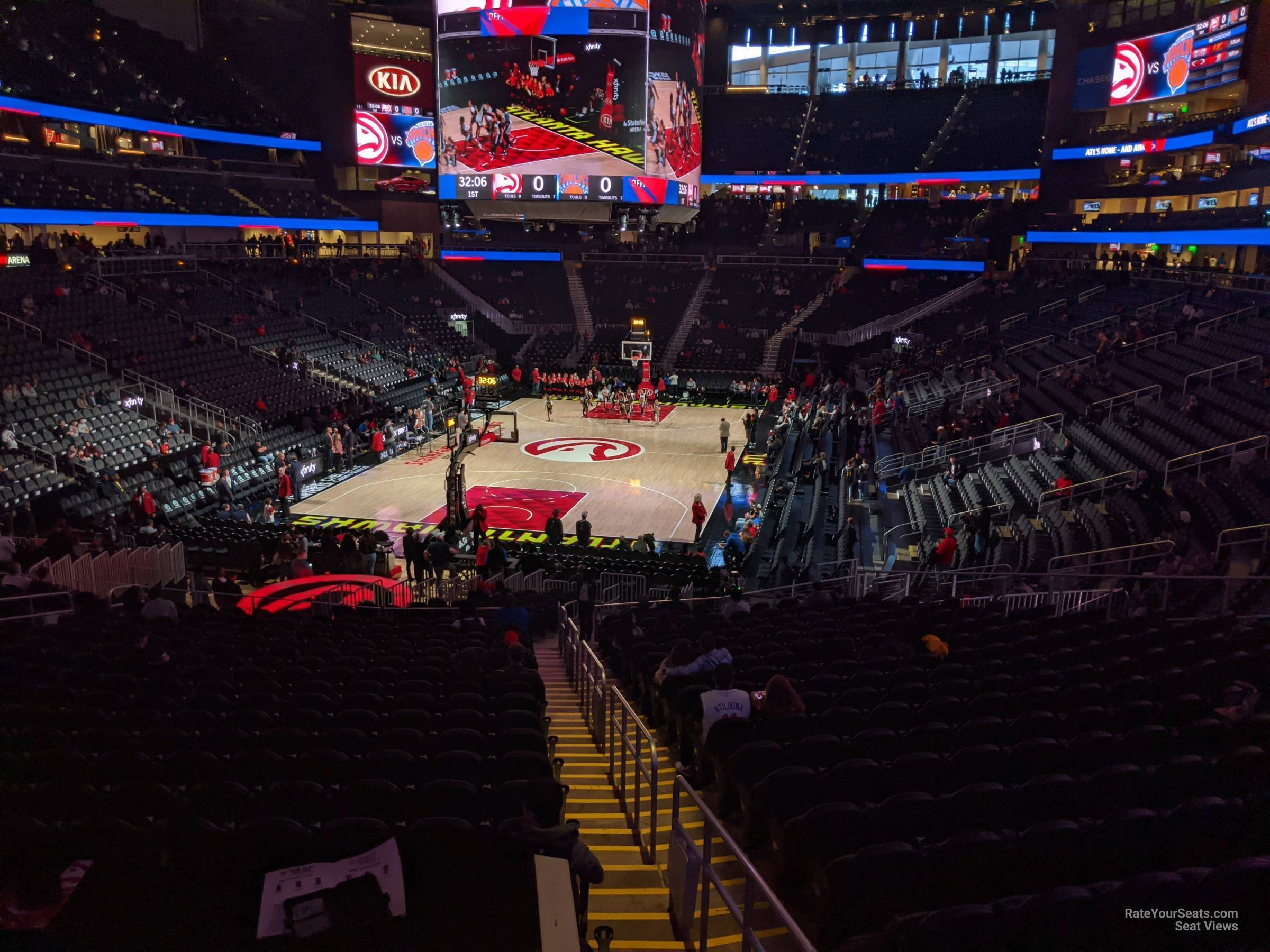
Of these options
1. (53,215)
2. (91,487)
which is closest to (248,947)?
(91,487)

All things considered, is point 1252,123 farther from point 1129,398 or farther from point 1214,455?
point 1214,455

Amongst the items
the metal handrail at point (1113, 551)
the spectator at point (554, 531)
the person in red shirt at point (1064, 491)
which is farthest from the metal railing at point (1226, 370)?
the spectator at point (554, 531)

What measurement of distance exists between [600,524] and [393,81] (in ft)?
117

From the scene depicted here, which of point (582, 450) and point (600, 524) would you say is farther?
point (582, 450)

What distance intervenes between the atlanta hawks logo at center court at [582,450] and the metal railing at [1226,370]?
55.5ft

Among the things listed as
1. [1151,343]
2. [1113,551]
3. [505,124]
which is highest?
[505,124]

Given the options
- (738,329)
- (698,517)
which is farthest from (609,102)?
(738,329)

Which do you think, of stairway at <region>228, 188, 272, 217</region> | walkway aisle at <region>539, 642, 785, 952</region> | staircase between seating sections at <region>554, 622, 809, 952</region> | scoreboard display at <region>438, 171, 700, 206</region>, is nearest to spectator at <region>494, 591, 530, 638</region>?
staircase between seating sections at <region>554, 622, 809, 952</region>

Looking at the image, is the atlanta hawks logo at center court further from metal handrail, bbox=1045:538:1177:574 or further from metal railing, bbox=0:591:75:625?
metal railing, bbox=0:591:75:625

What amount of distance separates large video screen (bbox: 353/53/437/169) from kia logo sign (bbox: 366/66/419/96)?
29 millimetres

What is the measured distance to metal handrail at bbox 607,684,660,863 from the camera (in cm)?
573

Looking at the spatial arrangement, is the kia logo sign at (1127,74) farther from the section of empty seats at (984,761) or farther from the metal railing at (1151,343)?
the section of empty seats at (984,761)

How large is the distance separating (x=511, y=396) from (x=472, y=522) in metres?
22.5

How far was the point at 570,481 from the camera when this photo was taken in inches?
1095
